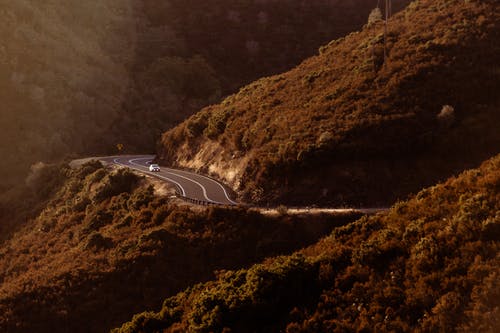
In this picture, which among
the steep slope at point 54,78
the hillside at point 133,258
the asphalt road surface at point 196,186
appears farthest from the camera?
the steep slope at point 54,78

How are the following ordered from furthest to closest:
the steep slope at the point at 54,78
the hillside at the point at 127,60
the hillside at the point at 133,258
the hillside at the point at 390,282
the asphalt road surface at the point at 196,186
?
the hillside at the point at 127,60
the steep slope at the point at 54,78
the asphalt road surface at the point at 196,186
the hillside at the point at 133,258
the hillside at the point at 390,282

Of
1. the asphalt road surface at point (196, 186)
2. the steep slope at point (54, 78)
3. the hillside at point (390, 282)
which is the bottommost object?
the hillside at point (390, 282)

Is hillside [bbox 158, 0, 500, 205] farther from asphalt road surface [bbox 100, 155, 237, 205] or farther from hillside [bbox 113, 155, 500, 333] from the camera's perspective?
hillside [bbox 113, 155, 500, 333]

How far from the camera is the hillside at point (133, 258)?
1102 inches

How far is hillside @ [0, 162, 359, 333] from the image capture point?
91.9 ft

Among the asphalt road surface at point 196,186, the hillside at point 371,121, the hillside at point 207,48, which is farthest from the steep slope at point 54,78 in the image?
the hillside at point 371,121

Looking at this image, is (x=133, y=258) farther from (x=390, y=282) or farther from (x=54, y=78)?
(x=54, y=78)

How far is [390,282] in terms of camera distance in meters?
17.0

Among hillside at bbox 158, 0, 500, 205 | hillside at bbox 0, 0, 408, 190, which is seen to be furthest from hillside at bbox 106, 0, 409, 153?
hillside at bbox 158, 0, 500, 205

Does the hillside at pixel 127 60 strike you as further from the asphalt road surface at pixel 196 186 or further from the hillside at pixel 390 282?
the hillside at pixel 390 282

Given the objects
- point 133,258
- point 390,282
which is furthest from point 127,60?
point 390,282

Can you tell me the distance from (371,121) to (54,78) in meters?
72.3

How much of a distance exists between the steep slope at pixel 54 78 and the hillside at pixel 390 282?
63.5m

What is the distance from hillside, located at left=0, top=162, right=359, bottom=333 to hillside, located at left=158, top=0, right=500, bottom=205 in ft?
13.8
